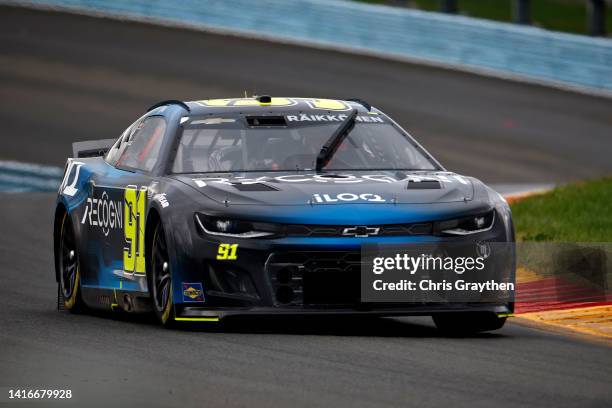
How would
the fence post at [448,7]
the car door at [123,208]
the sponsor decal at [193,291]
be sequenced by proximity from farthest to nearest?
the fence post at [448,7]
the car door at [123,208]
the sponsor decal at [193,291]

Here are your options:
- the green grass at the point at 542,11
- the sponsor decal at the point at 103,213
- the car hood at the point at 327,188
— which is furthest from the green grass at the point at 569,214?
the green grass at the point at 542,11

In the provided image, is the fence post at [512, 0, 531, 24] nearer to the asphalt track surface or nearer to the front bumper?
the asphalt track surface

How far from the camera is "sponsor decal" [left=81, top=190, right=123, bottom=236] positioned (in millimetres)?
10633

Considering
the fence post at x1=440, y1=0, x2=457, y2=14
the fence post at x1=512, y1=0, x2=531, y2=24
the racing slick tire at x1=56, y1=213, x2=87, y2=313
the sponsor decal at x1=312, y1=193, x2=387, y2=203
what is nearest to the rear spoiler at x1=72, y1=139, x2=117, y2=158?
the racing slick tire at x1=56, y1=213, x2=87, y2=313

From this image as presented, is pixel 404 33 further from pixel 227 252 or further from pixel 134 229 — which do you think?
pixel 227 252

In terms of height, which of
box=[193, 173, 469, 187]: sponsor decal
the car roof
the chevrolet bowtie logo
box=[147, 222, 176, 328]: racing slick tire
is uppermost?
the car roof

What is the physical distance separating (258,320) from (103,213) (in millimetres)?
1195

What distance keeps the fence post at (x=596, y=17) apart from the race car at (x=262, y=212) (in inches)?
767

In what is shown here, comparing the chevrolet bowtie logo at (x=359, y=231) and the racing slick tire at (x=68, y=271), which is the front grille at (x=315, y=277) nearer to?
the chevrolet bowtie logo at (x=359, y=231)

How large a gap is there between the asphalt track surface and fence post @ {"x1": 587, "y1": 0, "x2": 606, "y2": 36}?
5.08ft

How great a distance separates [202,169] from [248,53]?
2055cm

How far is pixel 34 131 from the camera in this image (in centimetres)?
2478

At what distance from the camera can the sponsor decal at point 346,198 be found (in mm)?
9420

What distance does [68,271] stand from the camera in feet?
38.5
